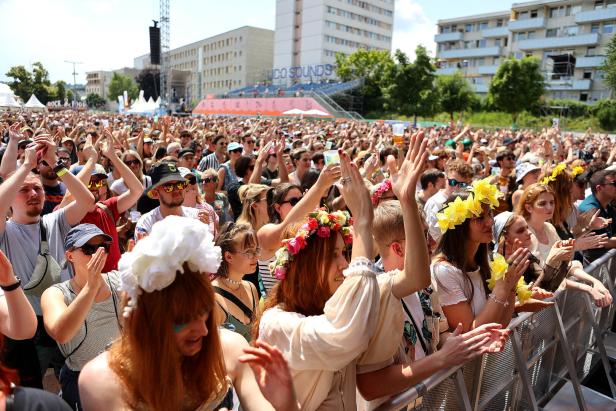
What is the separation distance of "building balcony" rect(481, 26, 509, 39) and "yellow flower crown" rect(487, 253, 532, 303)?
2936 inches

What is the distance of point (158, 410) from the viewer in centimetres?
160

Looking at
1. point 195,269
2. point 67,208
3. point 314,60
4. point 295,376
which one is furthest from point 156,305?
point 314,60

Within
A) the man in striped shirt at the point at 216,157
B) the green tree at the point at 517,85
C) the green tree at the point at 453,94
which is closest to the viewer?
the man in striped shirt at the point at 216,157

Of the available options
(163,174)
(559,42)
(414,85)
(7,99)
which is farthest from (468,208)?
(559,42)

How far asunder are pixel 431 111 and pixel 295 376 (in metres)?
42.7

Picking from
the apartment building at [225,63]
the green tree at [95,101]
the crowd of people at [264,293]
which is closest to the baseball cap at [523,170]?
the crowd of people at [264,293]

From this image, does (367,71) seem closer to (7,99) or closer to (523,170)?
(7,99)

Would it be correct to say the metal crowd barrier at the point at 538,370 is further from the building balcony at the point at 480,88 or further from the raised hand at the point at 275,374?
the building balcony at the point at 480,88

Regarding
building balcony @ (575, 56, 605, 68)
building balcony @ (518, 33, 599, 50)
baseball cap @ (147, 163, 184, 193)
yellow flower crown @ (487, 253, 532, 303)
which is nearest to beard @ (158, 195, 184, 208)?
baseball cap @ (147, 163, 184, 193)

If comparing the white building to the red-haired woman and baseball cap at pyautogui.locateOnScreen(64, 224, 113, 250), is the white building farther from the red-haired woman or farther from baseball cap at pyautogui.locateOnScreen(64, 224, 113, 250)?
the red-haired woman

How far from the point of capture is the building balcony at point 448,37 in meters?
74.1

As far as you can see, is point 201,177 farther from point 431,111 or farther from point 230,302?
point 431,111

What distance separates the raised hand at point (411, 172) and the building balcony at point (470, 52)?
7498 cm

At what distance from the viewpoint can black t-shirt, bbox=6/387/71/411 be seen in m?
1.26
